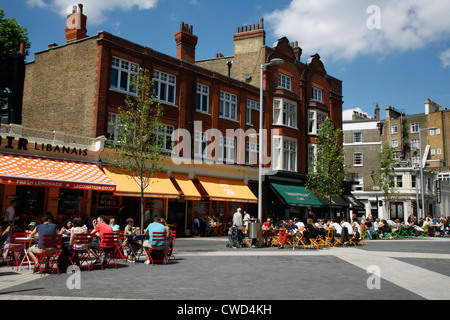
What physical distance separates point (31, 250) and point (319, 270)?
26.3 ft

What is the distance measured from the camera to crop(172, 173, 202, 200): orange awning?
82.7 ft

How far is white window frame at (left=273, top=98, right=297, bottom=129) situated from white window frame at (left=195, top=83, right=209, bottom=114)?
293 inches

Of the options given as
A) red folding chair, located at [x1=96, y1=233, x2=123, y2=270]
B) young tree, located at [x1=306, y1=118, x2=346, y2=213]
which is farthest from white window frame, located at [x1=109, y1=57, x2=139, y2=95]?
young tree, located at [x1=306, y1=118, x2=346, y2=213]

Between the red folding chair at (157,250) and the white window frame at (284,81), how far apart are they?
2511cm

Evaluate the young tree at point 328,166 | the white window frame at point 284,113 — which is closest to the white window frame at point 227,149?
the white window frame at point 284,113

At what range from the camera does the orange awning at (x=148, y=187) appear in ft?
70.6

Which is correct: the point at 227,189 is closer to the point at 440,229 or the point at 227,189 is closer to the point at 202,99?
the point at 202,99

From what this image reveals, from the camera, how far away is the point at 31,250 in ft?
34.8

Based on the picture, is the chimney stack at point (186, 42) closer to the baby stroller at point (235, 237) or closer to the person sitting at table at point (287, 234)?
the baby stroller at point (235, 237)

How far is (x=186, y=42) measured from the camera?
2897 cm

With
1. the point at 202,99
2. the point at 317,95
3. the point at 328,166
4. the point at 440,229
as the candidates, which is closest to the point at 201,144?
the point at 202,99

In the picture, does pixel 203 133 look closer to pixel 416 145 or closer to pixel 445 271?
pixel 445 271

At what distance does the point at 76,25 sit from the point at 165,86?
6.92 meters

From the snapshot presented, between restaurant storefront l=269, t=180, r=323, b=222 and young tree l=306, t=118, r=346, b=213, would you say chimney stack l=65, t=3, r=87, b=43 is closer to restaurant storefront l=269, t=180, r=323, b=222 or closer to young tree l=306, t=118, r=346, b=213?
restaurant storefront l=269, t=180, r=323, b=222
